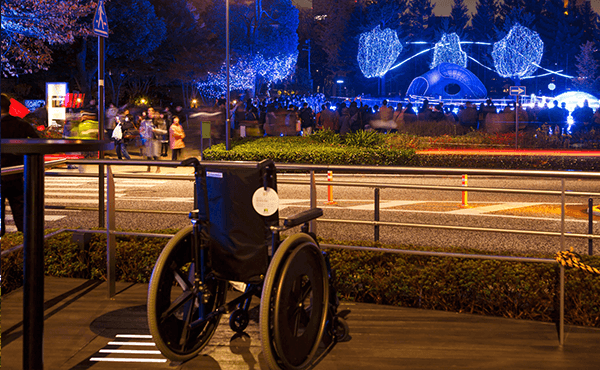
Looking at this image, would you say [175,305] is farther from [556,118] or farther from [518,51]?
[518,51]

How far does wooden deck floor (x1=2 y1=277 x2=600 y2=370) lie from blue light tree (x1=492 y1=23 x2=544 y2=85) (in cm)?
6097

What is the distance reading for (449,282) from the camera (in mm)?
5004

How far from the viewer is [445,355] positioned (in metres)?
3.97

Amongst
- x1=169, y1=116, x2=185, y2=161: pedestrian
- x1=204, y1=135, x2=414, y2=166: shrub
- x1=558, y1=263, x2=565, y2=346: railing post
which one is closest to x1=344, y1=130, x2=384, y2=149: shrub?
x1=204, y1=135, x2=414, y2=166: shrub

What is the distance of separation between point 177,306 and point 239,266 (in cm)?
41

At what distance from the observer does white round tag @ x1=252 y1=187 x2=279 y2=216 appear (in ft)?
11.9

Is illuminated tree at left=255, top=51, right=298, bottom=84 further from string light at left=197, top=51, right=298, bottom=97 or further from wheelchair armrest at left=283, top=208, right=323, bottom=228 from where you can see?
wheelchair armrest at left=283, top=208, right=323, bottom=228

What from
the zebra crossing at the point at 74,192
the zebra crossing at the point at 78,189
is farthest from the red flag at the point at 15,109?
the zebra crossing at the point at 78,189

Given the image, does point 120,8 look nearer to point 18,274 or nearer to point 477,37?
point 18,274

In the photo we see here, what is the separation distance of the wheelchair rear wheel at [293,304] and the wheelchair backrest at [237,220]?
208 millimetres

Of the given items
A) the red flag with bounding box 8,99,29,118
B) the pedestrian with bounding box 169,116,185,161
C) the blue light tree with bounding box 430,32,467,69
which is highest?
the blue light tree with bounding box 430,32,467,69

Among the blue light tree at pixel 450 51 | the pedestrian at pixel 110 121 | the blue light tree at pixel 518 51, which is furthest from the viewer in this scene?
the blue light tree at pixel 518 51

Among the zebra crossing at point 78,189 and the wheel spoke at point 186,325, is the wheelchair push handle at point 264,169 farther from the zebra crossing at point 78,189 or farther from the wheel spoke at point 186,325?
the zebra crossing at point 78,189

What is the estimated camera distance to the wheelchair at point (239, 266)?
3596 millimetres
